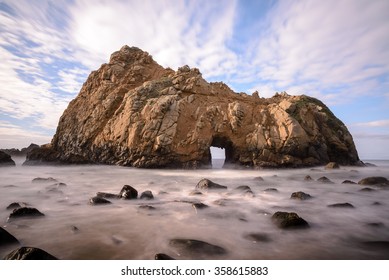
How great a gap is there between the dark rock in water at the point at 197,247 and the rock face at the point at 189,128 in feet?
46.5

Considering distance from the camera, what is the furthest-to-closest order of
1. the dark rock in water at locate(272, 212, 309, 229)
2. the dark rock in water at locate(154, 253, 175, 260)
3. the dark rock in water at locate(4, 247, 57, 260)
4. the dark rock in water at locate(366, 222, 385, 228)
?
the dark rock in water at locate(366, 222, 385, 228), the dark rock in water at locate(272, 212, 309, 229), the dark rock in water at locate(154, 253, 175, 260), the dark rock in water at locate(4, 247, 57, 260)

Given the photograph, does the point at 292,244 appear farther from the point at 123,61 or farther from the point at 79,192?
the point at 123,61

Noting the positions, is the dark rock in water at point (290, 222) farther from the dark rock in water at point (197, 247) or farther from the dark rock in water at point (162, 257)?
the dark rock in water at point (162, 257)

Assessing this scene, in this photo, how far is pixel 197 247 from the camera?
3934mm

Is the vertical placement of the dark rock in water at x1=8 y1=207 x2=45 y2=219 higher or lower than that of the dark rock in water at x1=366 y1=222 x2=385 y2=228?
higher

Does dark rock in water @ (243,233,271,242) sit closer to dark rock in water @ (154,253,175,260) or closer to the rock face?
dark rock in water @ (154,253,175,260)

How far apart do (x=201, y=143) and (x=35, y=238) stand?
49.4 ft

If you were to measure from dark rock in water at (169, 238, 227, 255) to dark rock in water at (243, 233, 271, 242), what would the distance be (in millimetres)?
779

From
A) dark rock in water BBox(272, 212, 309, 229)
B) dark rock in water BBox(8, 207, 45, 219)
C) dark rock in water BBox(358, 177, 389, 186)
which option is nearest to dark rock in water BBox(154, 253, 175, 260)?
dark rock in water BBox(272, 212, 309, 229)

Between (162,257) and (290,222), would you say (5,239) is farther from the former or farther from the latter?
(290,222)

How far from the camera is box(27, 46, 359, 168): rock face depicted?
1859 cm

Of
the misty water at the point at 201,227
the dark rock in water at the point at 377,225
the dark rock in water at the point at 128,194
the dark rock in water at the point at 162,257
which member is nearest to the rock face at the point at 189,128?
the dark rock in water at the point at 128,194

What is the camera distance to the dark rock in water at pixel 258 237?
4450mm

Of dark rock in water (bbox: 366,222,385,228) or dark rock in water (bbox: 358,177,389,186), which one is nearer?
dark rock in water (bbox: 366,222,385,228)
